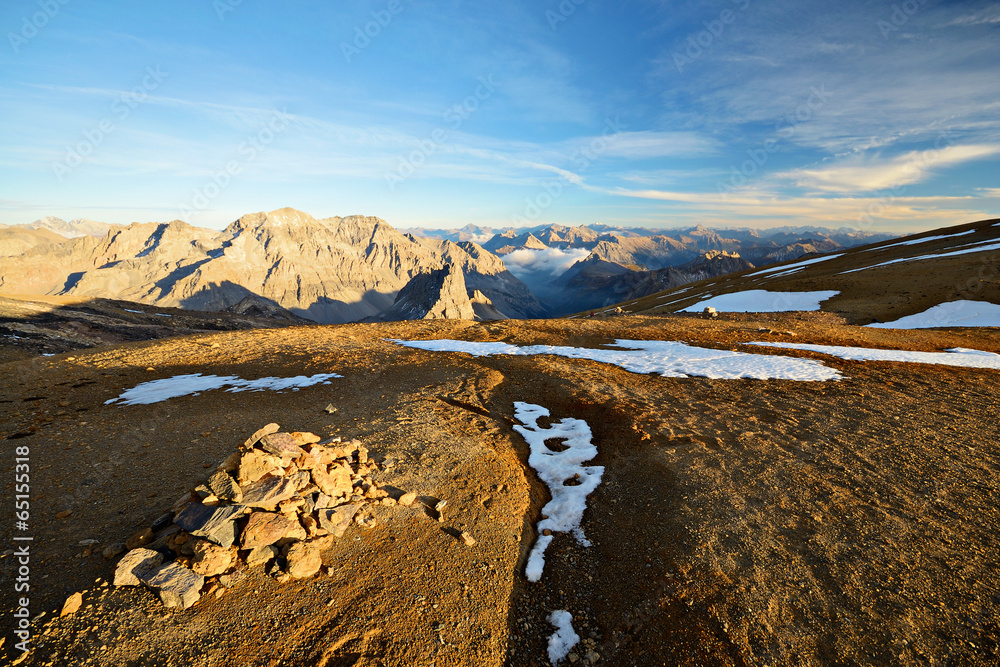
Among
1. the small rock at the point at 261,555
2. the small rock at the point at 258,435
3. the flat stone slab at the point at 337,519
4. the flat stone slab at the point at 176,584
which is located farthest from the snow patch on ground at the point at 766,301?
the flat stone slab at the point at 176,584

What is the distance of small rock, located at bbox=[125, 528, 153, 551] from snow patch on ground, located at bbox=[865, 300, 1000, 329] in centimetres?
4586

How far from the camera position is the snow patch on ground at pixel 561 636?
6855mm

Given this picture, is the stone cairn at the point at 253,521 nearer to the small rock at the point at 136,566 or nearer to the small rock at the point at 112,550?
the small rock at the point at 136,566

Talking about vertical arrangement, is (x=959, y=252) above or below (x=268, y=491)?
above

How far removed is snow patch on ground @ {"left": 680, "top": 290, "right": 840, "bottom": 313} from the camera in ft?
143

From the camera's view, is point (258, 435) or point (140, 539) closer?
point (140, 539)

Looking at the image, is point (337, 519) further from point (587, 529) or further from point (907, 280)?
point (907, 280)

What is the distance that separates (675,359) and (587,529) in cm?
1612

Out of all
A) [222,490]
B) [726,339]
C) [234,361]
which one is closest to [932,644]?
[222,490]

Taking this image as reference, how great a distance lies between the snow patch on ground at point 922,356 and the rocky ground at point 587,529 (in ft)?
6.60

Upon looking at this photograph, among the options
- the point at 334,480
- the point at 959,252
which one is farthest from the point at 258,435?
the point at 959,252

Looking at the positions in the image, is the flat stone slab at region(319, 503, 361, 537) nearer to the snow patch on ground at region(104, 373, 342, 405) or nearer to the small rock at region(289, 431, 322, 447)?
the small rock at region(289, 431, 322, 447)

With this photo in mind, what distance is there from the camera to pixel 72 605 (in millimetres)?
5918

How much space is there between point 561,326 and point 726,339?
41.1ft
